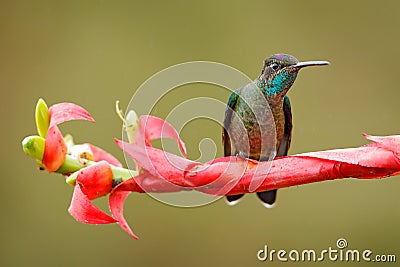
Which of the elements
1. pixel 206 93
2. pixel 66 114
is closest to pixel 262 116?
pixel 66 114

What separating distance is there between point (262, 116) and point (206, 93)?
126 cm

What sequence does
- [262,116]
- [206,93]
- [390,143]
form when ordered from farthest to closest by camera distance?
[206,93], [262,116], [390,143]

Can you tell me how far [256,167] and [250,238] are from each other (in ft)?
5.18

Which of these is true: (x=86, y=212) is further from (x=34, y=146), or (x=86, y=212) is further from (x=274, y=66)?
(x=274, y=66)

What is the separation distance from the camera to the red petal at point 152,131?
2.46 feet

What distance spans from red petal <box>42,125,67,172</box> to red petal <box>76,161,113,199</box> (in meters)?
0.04

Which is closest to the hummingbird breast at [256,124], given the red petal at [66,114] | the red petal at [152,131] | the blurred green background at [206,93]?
the red petal at [152,131]

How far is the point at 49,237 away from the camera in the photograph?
89.0 inches

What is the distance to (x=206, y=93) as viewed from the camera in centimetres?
213

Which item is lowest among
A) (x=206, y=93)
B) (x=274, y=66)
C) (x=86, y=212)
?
(x=86, y=212)

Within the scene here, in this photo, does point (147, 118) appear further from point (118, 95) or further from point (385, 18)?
point (385, 18)

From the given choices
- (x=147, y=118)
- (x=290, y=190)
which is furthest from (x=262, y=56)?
(x=147, y=118)

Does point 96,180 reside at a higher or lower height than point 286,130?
lower

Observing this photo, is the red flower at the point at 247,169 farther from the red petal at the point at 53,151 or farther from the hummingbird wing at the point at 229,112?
the hummingbird wing at the point at 229,112
